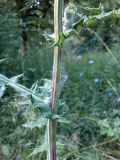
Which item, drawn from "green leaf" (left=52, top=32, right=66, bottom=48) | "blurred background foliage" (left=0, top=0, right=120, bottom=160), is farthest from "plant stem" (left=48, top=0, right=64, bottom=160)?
"blurred background foliage" (left=0, top=0, right=120, bottom=160)

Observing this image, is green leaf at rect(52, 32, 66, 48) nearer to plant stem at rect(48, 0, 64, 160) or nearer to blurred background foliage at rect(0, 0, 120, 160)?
plant stem at rect(48, 0, 64, 160)

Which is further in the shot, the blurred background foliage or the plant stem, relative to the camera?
the blurred background foliage

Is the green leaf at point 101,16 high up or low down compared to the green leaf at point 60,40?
up

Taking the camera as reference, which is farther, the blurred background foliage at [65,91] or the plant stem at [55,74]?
the blurred background foliage at [65,91]

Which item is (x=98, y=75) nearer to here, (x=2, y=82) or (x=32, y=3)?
(x=32, y=3)

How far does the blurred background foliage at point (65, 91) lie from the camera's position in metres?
2.62

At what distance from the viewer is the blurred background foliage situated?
103 inches

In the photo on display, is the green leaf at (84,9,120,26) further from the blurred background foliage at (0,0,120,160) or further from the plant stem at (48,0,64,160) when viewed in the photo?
the blurred background foliage at (0,0,120,160)

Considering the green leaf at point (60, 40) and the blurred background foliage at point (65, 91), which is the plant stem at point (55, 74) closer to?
the green leaf at point (60, 40)

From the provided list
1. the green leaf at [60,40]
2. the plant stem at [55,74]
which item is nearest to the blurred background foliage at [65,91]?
the plant stem at [55,74]

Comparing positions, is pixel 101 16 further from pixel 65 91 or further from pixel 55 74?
pixel 65 91

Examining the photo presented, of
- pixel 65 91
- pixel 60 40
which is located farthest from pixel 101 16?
pixel 65 91

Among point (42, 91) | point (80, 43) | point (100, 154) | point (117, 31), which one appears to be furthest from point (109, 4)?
point (80, 43)

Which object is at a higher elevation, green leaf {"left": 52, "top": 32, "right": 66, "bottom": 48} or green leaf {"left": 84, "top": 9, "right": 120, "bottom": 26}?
green leaf {"left": 84, "top": 9, "right": 120, "bottom": 26}
